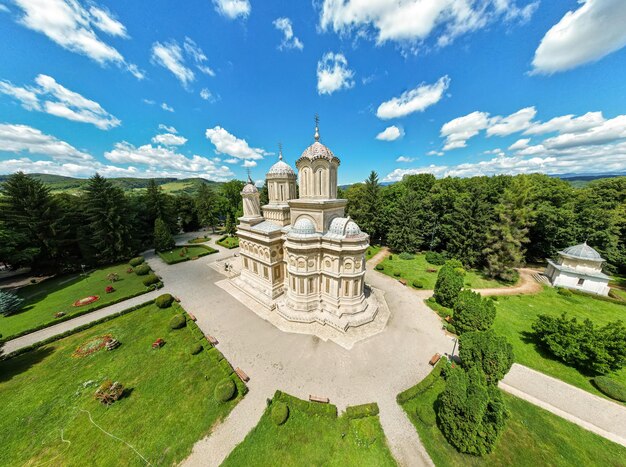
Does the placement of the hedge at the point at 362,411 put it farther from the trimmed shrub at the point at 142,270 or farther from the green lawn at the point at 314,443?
the trimmed shrub at the point at 142,270

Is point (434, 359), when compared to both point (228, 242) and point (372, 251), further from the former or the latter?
point (228, 242)

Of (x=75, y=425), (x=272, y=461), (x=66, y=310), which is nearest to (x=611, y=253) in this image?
(x=272, y=461)

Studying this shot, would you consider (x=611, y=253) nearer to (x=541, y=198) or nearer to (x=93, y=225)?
(x=541, y=198)

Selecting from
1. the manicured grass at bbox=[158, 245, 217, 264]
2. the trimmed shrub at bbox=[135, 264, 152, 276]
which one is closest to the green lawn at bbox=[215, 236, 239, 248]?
the manicured grass at bbox=[158, 245, 217, 264]

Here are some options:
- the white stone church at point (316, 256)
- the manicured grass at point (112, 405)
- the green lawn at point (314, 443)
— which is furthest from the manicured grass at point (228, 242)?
the green lawn at point (314, 443)

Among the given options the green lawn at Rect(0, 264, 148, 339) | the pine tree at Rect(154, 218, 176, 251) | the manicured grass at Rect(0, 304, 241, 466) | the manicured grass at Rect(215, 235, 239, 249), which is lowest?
the manicured grass at Rect(0, 304, 241, 466)

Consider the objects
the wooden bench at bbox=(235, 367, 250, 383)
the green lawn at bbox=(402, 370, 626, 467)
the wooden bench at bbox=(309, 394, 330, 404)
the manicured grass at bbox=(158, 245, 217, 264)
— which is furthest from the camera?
the manicured grass at bbox=(158, 245, 217, 264)

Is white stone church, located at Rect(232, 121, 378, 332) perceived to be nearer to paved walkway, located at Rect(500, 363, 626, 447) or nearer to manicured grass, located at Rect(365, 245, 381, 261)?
paved walkway, located at Rect(500, 363, 626, 447)

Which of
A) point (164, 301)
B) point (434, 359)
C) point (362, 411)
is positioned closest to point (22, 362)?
point (164, 301)

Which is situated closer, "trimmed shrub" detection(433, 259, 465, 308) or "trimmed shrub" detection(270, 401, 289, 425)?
"trimmed shrub" detection(270, 401, 289, 425)
